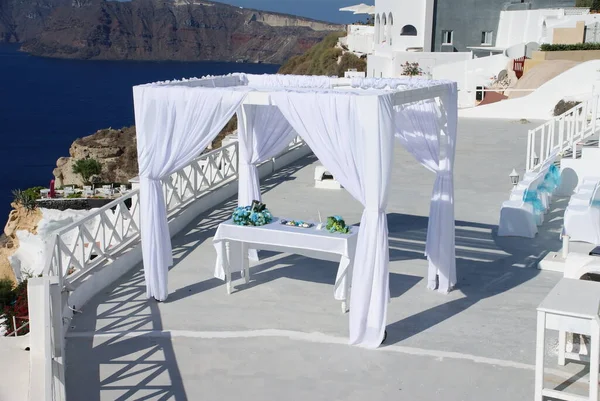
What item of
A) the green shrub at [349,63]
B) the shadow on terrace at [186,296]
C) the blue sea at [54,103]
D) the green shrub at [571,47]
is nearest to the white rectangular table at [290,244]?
the shadow on terrace at [186,296]

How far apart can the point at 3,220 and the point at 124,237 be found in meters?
53.6

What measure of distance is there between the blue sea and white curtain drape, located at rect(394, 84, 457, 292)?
180 feet

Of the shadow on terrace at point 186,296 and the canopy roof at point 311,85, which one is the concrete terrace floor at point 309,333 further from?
the canopy roof at point 311,85

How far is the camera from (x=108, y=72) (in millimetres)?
153375

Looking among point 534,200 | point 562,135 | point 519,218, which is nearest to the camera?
point 519,218

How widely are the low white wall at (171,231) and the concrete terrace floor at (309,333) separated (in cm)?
12

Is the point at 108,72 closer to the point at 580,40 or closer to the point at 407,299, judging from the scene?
the point at 580,40

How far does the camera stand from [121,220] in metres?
10.4

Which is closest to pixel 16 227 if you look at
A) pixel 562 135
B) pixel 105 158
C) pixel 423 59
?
pixel 423 59

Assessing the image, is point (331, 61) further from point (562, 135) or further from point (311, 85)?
point (311, 85)

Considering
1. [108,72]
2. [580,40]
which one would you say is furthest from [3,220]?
[108,72]

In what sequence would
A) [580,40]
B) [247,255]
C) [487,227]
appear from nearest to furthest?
[247,255] → [487,227] → [580,40]

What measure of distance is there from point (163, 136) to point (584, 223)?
5.17 m

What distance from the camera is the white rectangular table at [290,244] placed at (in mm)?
7797
